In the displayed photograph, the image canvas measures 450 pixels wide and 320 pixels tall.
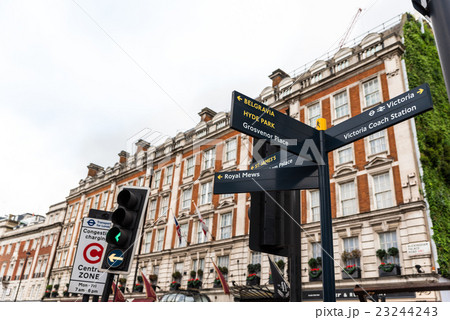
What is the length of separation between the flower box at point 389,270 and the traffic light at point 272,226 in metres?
15.2

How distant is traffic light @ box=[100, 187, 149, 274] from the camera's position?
160 inches

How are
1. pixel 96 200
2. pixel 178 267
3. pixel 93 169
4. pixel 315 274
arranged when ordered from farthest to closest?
pixel 93 169 < pixel 96 200 < pixel 178 267 < pixel 315 274

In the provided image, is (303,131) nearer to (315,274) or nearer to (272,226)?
(272,226)

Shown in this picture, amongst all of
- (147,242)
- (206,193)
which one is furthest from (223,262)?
(147,242)

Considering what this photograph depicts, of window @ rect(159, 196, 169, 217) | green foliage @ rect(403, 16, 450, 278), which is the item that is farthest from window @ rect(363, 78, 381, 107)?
window @ rect(159, 196, 169, 217)

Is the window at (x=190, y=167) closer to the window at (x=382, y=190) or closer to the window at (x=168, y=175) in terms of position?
the window at (x=168, y=175)

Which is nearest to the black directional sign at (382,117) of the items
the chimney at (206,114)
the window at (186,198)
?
the window at (186,198)

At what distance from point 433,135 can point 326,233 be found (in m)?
18.2

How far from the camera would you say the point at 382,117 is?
15.0ft

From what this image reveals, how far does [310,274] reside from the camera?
20062mm

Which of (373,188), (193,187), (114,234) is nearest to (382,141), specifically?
(373,188)

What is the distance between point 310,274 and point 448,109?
45.9ft
